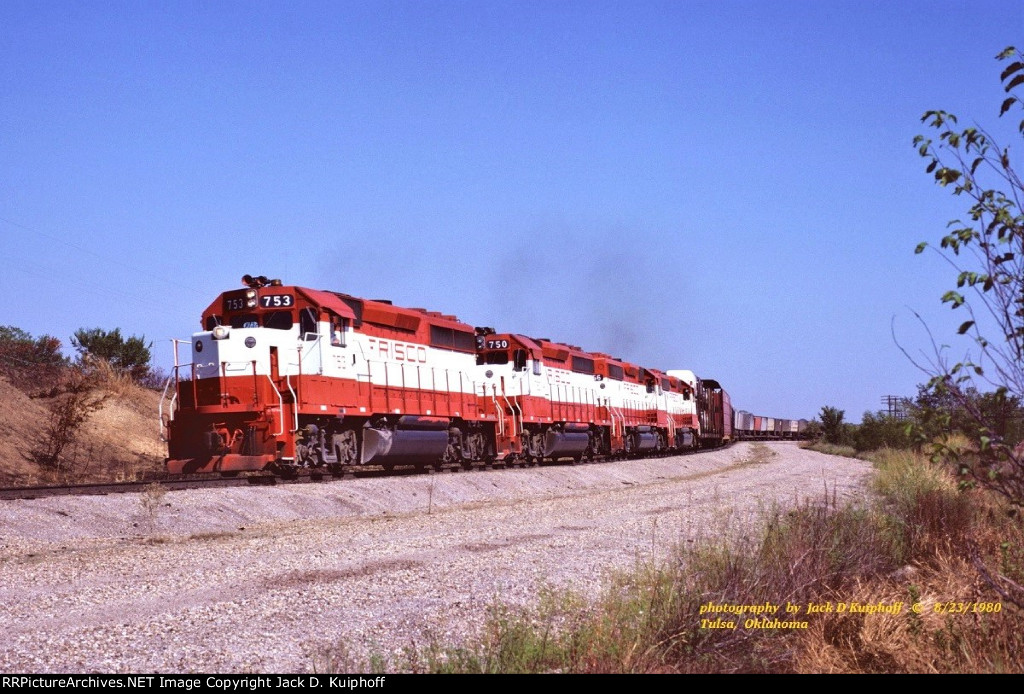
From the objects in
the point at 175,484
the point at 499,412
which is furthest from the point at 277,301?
the point at 499,412

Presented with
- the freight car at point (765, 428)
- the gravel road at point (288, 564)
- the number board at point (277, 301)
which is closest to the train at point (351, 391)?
the number board at point (277, 301)

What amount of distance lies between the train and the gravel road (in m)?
1.73

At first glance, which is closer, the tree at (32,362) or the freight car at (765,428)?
the tree at (32,362)

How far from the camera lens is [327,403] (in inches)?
771

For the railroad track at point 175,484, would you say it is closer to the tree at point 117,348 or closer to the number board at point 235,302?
the number board at point 235,302

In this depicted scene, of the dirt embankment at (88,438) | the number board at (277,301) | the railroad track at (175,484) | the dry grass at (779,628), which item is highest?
the number board at (277,301)

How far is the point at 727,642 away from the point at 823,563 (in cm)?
196

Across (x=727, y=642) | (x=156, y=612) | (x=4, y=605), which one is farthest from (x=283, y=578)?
(x=727, y=642)

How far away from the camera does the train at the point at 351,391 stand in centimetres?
1850

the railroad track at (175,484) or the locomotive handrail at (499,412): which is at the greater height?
the locomotive handrail at (499,412)

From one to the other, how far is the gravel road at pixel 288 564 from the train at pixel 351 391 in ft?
5.68

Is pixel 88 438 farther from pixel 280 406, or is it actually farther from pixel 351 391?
pixel 280 406

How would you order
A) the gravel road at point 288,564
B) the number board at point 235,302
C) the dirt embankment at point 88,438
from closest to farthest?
1. the gravel road at point 288,564
2. the number board at point 235,302
3. the dirt embankment at point 88,438

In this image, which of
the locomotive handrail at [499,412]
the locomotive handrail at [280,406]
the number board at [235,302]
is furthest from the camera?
the locomotive handrail at [499,412]
